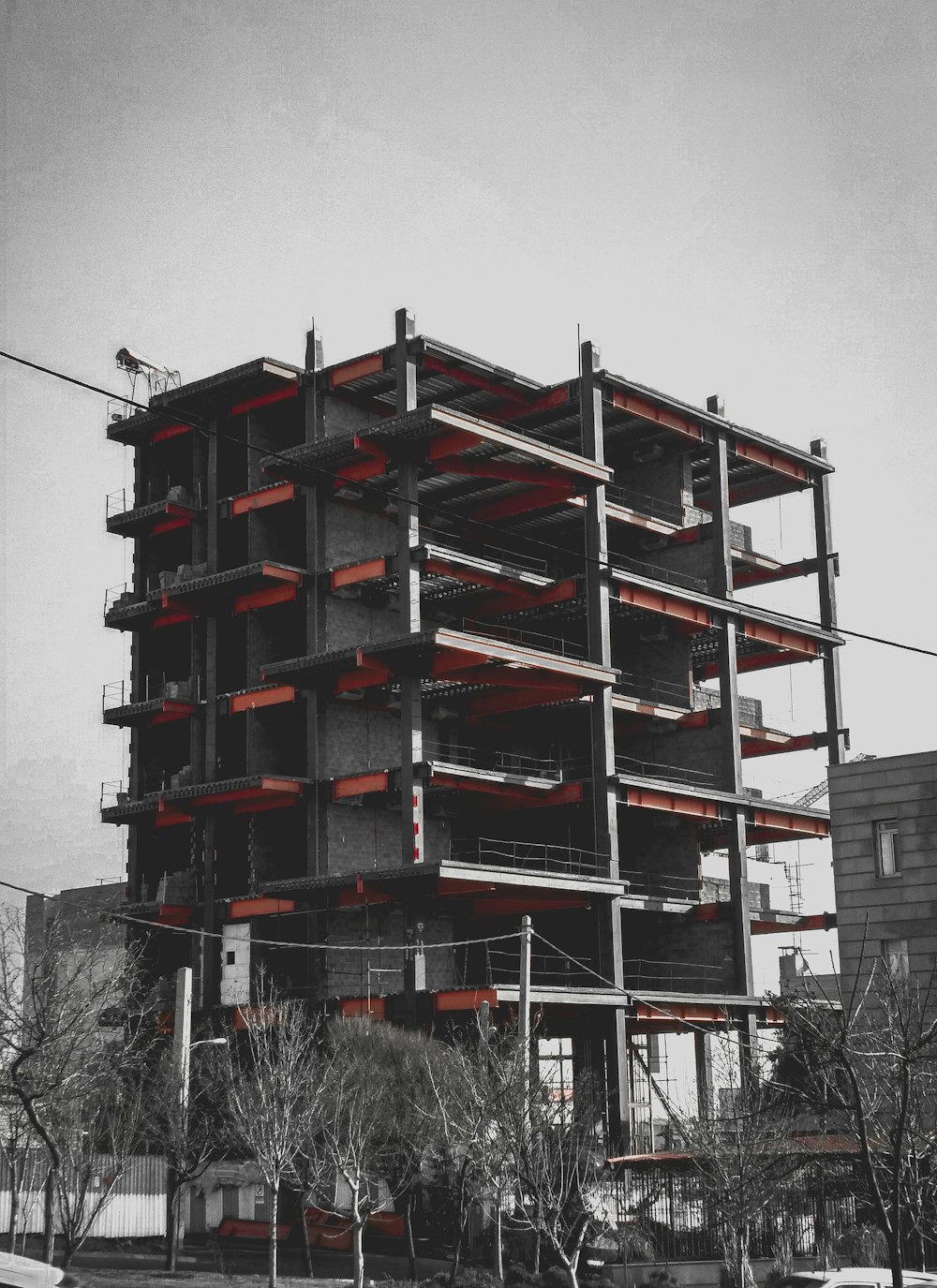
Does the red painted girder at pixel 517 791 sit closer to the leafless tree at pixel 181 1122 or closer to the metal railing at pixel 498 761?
the metal railing at pixel 498 761

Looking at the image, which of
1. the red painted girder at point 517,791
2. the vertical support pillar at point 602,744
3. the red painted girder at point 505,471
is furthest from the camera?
the red painted girder at point 505,471

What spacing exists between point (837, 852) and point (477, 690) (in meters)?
21.8

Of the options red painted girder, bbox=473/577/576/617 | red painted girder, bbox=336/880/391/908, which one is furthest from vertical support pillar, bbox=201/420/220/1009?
red painted girder, bbox=473/577/576/617

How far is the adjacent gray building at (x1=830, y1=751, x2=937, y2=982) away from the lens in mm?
43500

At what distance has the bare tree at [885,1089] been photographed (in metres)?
19.7

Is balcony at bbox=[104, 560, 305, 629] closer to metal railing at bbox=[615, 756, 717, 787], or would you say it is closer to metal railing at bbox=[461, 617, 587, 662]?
metal railing at bbox=[461, 617, 587, 662]

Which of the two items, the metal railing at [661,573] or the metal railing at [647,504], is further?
the metal railing at [647,504]

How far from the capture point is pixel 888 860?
4450 centimetres

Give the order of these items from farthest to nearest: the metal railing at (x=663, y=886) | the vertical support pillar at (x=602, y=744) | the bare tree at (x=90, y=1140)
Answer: the metal railing at (x=663, y=886), the vertical support pillar at (x=602, y=744), the bare tree at (x=90, y=1140)

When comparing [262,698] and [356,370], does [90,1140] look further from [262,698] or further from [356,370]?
[356,370]

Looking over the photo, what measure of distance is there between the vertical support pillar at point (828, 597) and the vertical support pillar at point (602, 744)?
12.4 metres

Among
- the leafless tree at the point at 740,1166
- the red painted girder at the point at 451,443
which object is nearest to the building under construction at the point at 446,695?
the red painted girder at the point at 451,443

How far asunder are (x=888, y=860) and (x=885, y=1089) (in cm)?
2024

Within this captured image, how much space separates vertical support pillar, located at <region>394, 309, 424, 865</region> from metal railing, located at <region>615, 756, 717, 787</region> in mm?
10939
